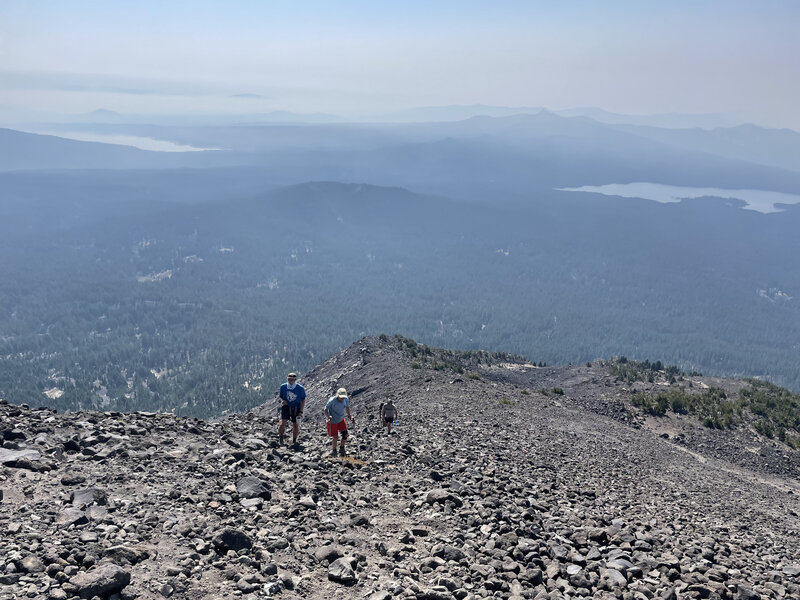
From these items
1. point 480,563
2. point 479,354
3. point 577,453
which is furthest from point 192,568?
point 479,354

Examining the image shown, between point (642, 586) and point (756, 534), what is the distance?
797 centimetres

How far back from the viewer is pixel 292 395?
1912 centimetres

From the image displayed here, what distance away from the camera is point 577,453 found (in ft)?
76.9

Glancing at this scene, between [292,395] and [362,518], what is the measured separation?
24.0ft

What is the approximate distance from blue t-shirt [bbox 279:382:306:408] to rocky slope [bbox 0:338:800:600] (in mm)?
1505

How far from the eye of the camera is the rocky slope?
31.3 feet

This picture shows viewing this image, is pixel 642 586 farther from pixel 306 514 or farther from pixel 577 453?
pixel 577 453

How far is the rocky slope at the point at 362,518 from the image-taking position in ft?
31.3

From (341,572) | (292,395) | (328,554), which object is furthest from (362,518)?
(292,395)

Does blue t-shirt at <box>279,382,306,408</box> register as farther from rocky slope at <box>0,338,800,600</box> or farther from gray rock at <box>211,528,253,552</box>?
gray rock at <box>211,528,253,552</box>

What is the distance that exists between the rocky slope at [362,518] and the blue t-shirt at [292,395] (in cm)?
150

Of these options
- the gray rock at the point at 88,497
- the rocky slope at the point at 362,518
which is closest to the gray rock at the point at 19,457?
the rocky slope at the point at 362,518

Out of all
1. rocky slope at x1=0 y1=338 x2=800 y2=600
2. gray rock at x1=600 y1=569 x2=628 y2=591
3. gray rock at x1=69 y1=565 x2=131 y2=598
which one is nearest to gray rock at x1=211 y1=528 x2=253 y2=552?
rocky slope at x1=0 y1=338 x2=800 y2=600

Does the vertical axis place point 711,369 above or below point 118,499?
below
